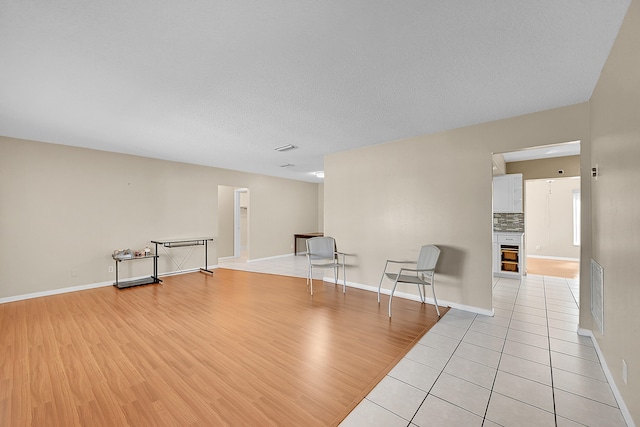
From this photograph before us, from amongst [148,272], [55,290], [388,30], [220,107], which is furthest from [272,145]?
[55,290]

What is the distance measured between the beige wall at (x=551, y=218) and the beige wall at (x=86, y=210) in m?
9.04

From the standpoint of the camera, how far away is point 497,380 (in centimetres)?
215

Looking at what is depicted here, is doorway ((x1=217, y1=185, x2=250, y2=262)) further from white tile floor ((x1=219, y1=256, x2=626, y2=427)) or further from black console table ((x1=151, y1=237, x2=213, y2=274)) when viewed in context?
white tile floor ((x1=219, y1=256, x2=626, y2=427))

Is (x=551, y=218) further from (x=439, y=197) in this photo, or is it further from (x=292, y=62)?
(x=292, y=62)

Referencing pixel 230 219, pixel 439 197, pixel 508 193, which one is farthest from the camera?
pixel 230 219

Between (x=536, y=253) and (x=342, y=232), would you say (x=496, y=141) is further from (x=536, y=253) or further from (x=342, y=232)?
(x=536, y=253)

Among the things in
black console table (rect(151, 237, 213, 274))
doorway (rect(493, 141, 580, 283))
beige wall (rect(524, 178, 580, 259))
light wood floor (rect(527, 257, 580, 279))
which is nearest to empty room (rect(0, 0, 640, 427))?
black console table (rect(151, 237, 213, 274))

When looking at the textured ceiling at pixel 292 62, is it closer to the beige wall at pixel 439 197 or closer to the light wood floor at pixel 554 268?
the beige wall at pixel 439 197

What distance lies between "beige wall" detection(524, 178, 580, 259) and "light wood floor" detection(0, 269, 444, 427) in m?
6.39

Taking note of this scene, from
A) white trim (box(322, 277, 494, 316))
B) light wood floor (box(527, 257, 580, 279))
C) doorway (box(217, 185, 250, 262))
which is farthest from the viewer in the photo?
doorway (box(217, 185, 250, 262))

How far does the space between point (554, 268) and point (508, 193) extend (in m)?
2.59

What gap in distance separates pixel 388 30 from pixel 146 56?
1844mm

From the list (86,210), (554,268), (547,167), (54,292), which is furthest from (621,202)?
(54,292)

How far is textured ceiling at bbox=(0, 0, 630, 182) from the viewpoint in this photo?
164 cm
